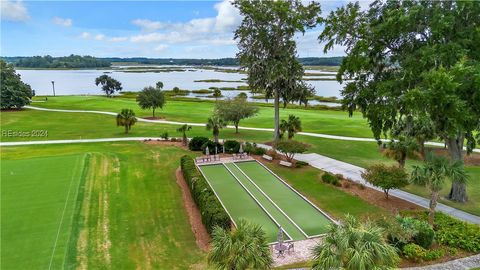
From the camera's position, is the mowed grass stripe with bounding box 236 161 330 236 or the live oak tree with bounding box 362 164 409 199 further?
the live oak tree with bounding box 362 164 409 199

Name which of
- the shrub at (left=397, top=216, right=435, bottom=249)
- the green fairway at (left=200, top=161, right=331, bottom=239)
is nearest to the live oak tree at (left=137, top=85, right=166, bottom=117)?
the green fairway at (left=200, top=161, right=331, bottom=239)

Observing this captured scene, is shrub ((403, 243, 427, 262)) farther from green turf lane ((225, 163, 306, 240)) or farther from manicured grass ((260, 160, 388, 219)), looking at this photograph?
manicured grass ((260, 160, 388, 219))

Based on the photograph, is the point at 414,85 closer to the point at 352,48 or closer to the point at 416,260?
the point at 352,48

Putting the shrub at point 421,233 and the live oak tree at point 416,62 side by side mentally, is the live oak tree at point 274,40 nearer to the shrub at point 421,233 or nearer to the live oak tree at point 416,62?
the live oak tree at point 416,62

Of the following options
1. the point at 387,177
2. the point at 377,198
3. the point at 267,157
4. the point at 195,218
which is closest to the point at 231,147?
the point at 267,157

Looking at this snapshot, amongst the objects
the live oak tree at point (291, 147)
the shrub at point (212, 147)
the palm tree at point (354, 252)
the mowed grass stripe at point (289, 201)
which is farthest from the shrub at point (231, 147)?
the palm tree at point (354, 252)

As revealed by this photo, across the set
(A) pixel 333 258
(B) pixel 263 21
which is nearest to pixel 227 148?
(B) pixel 263 21

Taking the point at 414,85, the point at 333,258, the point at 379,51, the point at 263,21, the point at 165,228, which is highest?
the point at 263,21
